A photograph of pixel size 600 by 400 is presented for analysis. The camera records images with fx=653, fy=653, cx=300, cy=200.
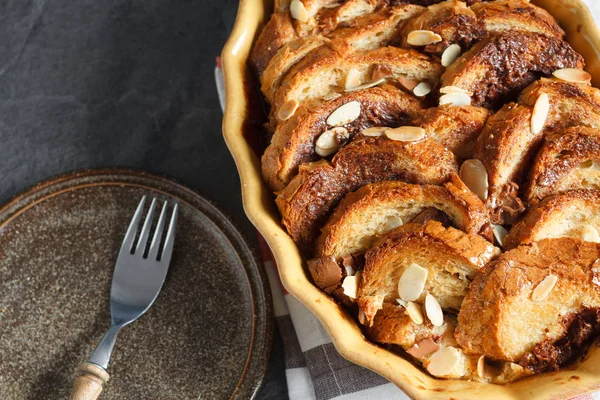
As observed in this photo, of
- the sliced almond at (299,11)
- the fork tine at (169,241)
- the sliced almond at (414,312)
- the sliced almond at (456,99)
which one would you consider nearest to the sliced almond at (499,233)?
the sliced almond at (414,312)

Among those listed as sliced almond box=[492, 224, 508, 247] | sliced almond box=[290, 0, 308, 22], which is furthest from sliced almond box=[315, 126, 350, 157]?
sliced almond box=[492, 224, 508, 247]

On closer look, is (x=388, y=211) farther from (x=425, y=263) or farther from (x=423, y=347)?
(x=423, y=347)

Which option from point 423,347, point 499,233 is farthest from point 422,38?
point 423,347

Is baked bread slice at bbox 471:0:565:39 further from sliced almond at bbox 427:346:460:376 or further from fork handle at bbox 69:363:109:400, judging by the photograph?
fork handle at bbox 69:363:109:400

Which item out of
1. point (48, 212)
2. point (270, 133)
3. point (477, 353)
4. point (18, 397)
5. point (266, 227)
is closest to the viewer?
point (477, 353)

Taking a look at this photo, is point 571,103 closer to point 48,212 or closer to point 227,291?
point 227,291

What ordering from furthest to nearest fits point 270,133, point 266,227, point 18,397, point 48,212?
point 48,212
point 18,397
point 270,133
point 266,227

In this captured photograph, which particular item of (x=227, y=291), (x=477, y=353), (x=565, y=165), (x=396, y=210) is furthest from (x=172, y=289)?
(x=565, y=165)
